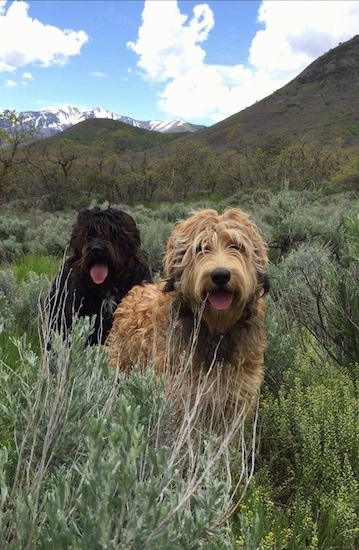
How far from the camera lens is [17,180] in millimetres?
30969

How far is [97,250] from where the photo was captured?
5.61 metres

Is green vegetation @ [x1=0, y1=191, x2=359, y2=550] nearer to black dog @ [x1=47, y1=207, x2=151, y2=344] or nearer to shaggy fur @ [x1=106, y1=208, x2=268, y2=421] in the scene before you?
shaggy fur @ [x1=106, y1=208, x2=268, y2=421]

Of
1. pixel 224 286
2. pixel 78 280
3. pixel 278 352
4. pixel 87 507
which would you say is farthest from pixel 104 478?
pixel 78 280

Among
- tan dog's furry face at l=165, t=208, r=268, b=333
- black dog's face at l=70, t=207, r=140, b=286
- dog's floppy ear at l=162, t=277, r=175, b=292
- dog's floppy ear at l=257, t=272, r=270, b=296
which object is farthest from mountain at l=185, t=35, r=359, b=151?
dog's floppy ear at l=162, t=277, r=175, b=292

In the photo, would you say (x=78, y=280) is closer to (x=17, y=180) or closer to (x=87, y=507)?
(x=87, y=507)

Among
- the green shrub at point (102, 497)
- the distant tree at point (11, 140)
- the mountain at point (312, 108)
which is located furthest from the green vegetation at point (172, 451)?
the mountain at point (312, 108)

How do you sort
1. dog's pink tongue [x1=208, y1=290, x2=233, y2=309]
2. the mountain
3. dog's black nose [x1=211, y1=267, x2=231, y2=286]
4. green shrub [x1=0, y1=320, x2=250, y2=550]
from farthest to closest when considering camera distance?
1. the mountain
2. dog's pink tongue [x1=208, y1=290, x2=233, y2=309]
3. dog's black nose [x1=211, y1=267, x2=231, y2=286]
4. green shrub [x1=0, y1=320, x2=250, y2=550]

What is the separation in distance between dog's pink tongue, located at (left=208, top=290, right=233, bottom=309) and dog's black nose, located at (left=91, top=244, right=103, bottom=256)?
2.37 metres

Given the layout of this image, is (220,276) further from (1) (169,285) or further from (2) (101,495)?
(2) (101,495)

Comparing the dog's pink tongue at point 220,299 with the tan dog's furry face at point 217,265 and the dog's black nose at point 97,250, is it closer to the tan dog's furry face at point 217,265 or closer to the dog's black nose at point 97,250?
the tan dog's furry face at point 217,265

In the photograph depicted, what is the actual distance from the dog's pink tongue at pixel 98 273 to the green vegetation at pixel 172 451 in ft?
3.46

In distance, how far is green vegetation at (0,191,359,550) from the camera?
1471mm

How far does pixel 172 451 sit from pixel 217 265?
1551mm

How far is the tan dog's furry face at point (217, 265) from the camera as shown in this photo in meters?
3.50
